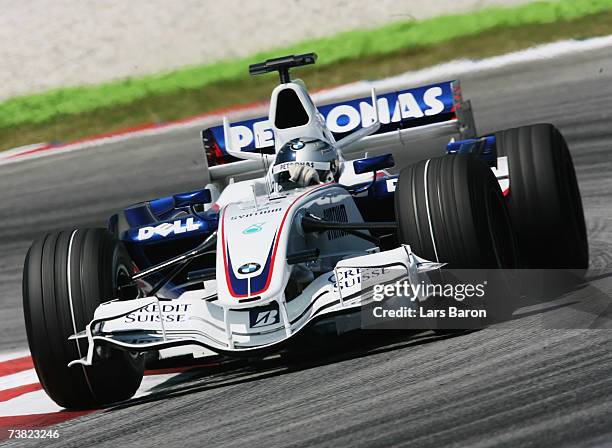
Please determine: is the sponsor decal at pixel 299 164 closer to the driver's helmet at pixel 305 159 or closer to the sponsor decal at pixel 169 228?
the driver's helmet at pixel 305 159

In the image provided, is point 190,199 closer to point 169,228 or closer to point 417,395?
point 169,228

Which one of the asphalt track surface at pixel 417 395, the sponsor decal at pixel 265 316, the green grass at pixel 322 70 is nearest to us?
the asphalt track surface at pixel 417 395

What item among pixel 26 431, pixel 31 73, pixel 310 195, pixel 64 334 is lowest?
pixel 26 431

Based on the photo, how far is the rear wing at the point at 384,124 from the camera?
10008 millimetres

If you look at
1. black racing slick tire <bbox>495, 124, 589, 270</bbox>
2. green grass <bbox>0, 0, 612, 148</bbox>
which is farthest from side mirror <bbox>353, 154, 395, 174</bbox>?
green grass <bbox>0, 0, 612, 148</bbox>

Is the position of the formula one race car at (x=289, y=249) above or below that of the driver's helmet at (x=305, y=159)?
below

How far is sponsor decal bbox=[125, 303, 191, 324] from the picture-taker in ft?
21.4

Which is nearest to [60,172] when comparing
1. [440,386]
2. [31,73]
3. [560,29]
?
[31,73]

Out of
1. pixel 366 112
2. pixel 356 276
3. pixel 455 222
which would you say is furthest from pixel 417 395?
pixel 366 112

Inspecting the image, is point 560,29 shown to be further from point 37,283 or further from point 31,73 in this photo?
point 37,283

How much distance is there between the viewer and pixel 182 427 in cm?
579

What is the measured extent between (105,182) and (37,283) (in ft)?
29.9

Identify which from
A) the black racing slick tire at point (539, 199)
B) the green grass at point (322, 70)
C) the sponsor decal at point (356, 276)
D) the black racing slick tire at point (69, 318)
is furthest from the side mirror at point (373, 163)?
the green grass at point (322, 70)

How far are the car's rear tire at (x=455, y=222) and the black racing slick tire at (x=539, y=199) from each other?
121 centimetres
